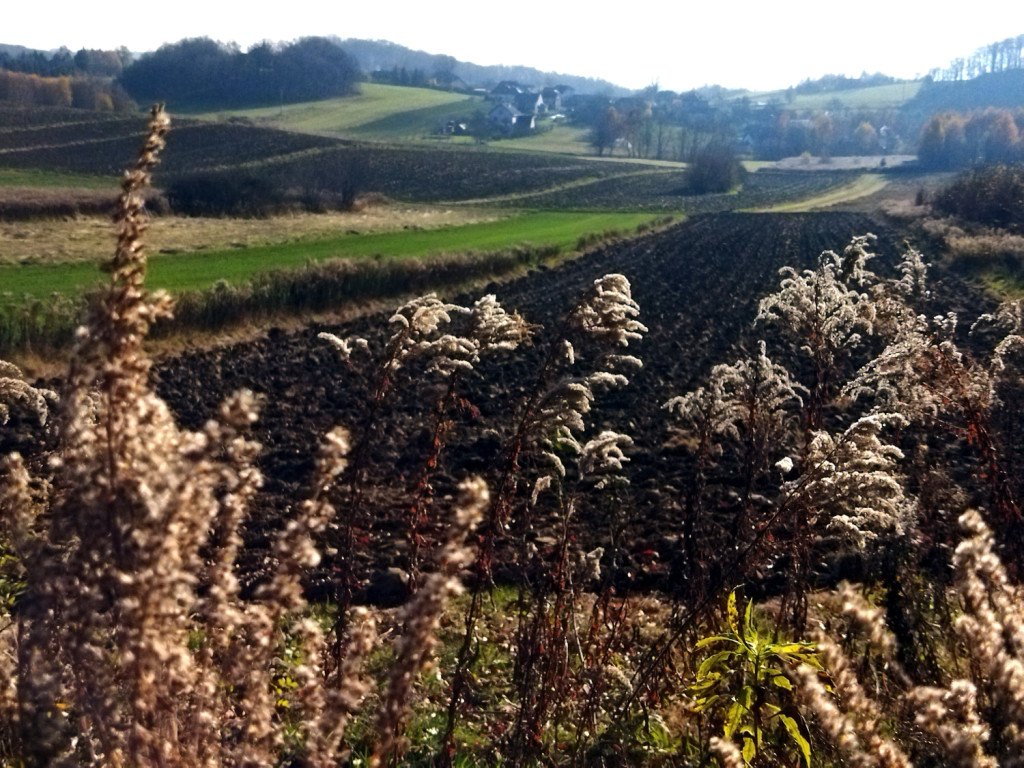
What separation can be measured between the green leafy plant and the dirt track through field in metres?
1.89

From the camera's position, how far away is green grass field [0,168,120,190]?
49.1m

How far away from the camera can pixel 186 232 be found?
33312 millimetres

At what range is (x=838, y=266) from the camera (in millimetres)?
8812

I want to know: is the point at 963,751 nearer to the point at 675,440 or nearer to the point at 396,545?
the point at 396,545

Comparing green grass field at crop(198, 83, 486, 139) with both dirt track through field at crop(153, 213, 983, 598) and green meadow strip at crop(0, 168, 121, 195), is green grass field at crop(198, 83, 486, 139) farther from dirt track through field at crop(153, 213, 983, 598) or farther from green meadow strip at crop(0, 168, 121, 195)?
dirt track through field at crop(153, 213, 983, 598)

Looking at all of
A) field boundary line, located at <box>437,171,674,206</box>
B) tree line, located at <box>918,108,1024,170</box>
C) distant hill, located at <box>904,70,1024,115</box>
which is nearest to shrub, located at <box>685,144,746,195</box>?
field boundary line, located at <box>437,171,674,206</box>

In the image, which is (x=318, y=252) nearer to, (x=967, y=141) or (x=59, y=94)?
(x=59, y=94)

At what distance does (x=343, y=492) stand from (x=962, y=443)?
9.10 m

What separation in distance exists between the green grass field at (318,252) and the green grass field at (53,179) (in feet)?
69.1

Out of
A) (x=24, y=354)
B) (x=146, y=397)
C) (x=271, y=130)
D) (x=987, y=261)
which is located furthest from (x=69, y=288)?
(x=271, y=130)

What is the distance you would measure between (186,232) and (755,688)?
3255 cm

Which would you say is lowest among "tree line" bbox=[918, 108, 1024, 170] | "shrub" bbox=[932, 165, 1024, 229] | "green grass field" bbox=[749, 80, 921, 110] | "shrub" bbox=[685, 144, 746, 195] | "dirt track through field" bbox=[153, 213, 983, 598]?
"dirt track through field" bbox=[153, 213, 983, 598]

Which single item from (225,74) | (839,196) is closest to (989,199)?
(839,196)

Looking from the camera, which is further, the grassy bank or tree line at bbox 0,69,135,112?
tree line at bbox 0,69,135,112
